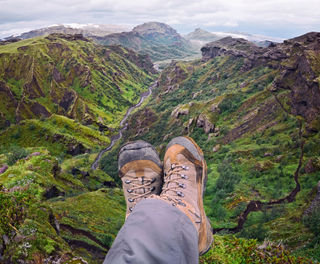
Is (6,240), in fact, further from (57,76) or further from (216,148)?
(57,76)

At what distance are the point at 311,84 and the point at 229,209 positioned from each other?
1112 inches

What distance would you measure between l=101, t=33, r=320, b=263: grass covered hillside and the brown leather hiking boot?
2044 mm

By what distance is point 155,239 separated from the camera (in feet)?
9.01

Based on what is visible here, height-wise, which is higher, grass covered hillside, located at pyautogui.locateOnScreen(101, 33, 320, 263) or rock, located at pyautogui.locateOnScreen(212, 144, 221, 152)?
grass covered hillside, located at pyautogui.locateOnScreen(101, 33, 320, 263)

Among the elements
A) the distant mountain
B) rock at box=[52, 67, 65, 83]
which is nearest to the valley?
the distant mountain

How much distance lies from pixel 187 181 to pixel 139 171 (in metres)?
1.53

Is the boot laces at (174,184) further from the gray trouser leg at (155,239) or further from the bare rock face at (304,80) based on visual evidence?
the bare rock face at (304,80)

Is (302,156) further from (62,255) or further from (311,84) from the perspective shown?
(62,255)

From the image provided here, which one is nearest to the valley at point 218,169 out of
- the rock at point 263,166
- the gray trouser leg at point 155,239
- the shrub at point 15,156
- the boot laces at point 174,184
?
the rock at point 263,166

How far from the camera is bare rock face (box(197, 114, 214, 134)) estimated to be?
162 feet

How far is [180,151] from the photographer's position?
652cm

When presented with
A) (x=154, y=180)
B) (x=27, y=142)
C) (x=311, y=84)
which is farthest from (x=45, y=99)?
(x=154, y=180)

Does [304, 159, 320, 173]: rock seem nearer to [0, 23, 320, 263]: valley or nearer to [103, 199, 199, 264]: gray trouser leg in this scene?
[0, 23, 320, 263]: valley

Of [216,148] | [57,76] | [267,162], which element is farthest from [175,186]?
[57,76]
